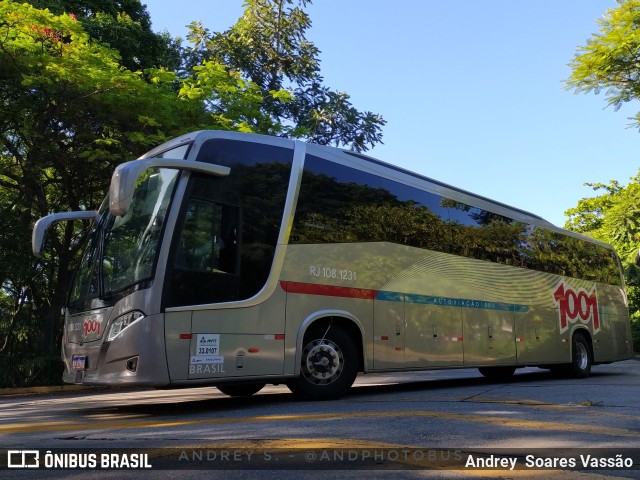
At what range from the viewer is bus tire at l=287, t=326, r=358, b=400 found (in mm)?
7922

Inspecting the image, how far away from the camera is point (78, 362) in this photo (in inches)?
285

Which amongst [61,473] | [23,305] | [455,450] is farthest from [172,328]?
[23,305]

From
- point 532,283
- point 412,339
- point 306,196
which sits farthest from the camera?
point 532,283

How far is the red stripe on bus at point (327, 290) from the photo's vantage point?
25.4ft

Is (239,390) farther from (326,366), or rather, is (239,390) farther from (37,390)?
(37,390)

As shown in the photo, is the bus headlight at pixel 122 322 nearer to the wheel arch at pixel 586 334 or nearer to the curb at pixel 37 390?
the curb at pixel 37 390

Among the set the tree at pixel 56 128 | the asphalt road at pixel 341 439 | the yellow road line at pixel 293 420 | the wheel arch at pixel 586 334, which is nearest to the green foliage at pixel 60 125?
the tree at pixel 56 128

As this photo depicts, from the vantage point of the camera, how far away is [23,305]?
15.4 m

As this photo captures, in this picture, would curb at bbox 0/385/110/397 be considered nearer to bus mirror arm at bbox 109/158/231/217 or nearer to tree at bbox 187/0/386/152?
bus mirror arm at bbox 109/158/231/217

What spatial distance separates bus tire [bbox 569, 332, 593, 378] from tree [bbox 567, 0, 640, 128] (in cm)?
797

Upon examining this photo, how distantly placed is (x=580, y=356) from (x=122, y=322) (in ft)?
36.5

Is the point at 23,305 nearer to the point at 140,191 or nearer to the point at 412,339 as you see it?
the point at 140,191

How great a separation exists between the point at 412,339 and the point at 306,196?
317cm

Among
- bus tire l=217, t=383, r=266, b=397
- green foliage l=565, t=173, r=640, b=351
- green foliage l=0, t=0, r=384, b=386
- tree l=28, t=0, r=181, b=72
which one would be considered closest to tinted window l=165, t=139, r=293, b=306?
bus tire l=217, t=383, r=266, b=397
